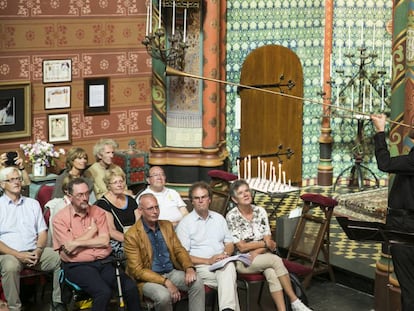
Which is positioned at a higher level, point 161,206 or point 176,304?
point 161,206

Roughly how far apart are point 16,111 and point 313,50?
4.19m

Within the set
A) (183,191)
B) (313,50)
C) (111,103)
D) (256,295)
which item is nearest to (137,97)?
(111,103)

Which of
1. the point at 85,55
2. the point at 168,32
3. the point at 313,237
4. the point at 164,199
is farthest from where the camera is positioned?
the point at 168,32

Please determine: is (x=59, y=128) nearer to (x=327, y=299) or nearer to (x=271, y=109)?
(x=271, y=109)

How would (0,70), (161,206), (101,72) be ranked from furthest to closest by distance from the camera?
(101,72)
(0,70)
(161,206)

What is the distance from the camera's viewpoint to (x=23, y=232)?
25.4 feet

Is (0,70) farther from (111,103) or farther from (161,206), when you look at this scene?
(161,206)

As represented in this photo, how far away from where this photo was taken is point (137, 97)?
452 inches

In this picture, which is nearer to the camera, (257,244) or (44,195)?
(257,244)

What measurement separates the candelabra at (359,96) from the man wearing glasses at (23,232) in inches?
219

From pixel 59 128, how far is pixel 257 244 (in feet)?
11.5

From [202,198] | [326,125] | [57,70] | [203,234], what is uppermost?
[57,70]

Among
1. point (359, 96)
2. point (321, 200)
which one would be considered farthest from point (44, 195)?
point (359, 96)

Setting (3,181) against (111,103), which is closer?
(3,181)
